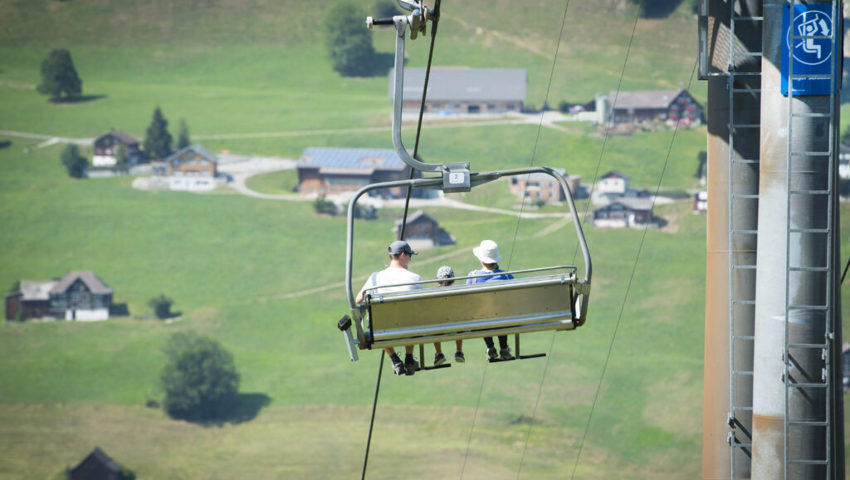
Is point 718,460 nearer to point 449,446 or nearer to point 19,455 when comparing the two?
point 449,446

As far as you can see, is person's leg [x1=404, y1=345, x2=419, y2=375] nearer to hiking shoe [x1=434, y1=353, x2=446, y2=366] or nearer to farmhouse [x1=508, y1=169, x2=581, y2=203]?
hiking shoe [x1=434, y1=353, x2=446, y2=366]

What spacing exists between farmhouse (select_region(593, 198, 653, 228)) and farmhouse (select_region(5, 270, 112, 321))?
23.6 m

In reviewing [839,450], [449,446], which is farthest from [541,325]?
[449,446]

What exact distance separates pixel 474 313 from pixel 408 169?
56.0 m

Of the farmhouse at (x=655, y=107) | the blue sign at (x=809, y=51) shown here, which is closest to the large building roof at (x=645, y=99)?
the farmhouse at (x=655, y=107)

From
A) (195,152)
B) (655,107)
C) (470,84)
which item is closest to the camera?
(655,107)

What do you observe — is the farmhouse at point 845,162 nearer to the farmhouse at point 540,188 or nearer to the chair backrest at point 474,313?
the farmhouse at point 540,188

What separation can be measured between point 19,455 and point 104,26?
32957 mm

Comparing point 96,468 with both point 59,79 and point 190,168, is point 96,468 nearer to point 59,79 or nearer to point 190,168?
point 190,168

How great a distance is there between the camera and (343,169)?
65.1m

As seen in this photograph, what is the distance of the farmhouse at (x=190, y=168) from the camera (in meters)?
64.8

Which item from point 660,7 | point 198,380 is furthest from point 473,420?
point 660,7

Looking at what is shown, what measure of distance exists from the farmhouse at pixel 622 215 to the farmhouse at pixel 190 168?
20.4m

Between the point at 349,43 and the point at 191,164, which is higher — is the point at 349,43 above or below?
above
